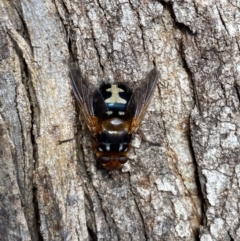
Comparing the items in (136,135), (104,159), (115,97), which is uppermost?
(115,97)

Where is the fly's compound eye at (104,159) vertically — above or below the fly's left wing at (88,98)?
below

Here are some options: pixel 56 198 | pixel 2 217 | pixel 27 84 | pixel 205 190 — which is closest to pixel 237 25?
pixel 205 190

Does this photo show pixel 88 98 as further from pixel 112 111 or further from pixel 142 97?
pixel 142 97

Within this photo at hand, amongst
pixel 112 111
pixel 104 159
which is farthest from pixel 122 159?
pixel 112 111

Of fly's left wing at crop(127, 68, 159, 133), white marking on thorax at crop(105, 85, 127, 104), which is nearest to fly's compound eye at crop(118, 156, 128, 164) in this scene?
fly's left wing at crop(127, 68, 159, 133)

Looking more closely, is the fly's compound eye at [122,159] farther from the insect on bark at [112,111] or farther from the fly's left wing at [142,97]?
the fly's left wing at [142,97]

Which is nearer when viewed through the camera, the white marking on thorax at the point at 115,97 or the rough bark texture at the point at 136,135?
the rough bark texture at the point at 136,135

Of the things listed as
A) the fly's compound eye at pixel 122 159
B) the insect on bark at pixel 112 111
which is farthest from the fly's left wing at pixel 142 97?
the fly's compound eye at pixel 122 159
